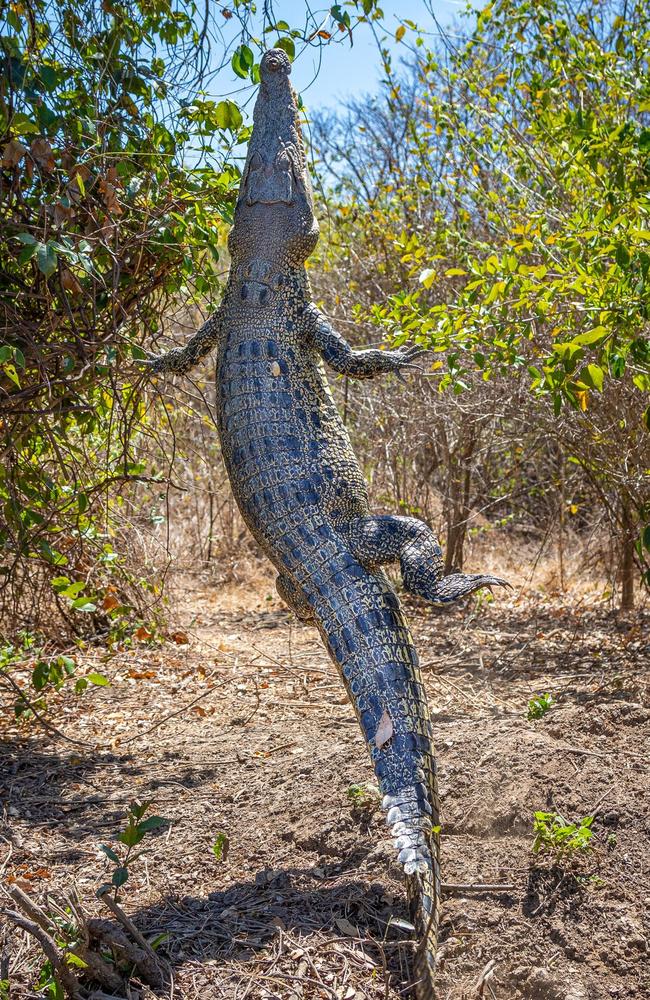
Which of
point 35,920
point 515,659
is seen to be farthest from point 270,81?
point 515,659

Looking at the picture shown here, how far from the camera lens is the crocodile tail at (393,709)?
2.53 meters

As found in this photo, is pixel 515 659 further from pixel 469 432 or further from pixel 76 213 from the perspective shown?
pixel 76 213

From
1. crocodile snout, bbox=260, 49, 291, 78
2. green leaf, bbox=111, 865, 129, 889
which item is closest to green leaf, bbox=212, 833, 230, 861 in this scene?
green leaf, bbox=111, 865, 129, 889

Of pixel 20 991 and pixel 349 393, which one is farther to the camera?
pixel 349 393

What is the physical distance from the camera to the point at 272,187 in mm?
3062

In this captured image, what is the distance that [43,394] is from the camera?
3.72 m

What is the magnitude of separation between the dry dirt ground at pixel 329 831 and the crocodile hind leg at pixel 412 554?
0.98m

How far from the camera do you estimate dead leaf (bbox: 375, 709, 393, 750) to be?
2.72 meters

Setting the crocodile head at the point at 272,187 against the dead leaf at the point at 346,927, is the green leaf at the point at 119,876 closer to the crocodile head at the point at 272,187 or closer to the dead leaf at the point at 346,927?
the dead leaf at the point at 346,927

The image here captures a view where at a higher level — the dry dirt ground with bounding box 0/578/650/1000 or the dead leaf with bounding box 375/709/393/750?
the dead leaf with bounding box 375/709/393/750

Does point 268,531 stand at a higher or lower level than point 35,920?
higher

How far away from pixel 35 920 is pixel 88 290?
2519mm

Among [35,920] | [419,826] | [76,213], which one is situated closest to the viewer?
[35,920]

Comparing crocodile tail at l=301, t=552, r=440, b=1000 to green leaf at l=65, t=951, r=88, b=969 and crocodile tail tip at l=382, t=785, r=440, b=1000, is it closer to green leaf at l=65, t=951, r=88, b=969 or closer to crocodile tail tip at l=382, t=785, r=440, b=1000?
crocodile tail tip at l=382, t=785, r=440, b=1000
